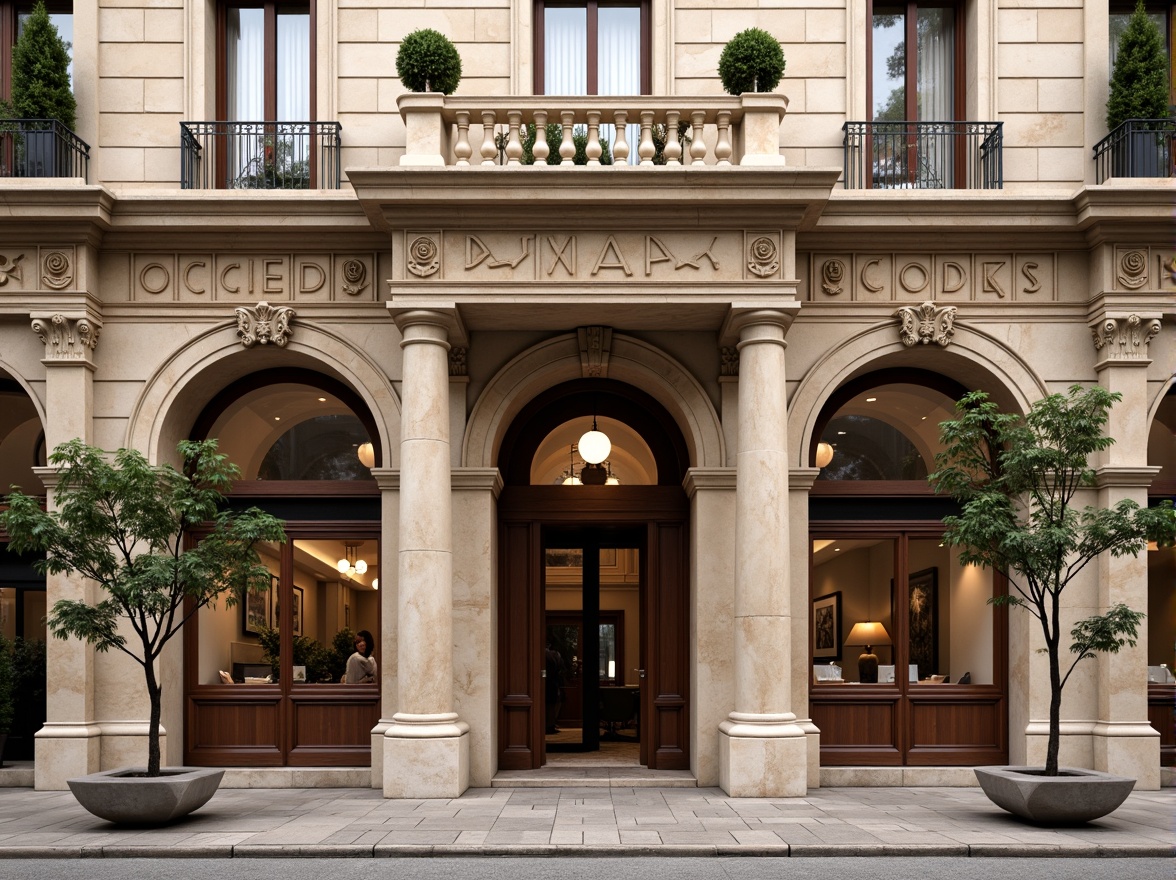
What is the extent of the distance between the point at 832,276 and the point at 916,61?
3.48 m

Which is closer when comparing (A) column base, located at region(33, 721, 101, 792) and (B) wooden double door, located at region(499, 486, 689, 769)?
(A) column base, located at region(33, 721, 101, 792)

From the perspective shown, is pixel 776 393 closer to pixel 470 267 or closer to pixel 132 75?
pixel 470 267

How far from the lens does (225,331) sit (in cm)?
1633

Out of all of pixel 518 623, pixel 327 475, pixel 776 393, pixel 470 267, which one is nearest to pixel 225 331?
pixel 327 475

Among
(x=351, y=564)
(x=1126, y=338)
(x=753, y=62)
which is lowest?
(x=351, y=564)

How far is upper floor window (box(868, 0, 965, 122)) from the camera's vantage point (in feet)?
56.1

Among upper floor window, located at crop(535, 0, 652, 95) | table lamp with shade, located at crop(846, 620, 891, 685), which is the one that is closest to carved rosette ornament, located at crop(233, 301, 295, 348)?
upper floor window, located at crop(535, 0, 652, 95)

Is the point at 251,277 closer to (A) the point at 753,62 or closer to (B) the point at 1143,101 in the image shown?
(A) the point at 753,62

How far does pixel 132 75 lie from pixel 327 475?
19.6 feet

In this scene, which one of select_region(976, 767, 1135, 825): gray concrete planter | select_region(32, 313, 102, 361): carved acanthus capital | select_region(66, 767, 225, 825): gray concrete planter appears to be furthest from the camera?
select_region(32, 313, 102, 361): carved acanthus capital

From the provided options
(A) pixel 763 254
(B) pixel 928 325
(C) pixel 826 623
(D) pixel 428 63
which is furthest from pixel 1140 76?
(D) pixel 428 63

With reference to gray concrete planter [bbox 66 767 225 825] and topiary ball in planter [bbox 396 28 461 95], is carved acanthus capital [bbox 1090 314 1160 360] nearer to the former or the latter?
topiary ball in planter [bbox 396 28 461 95]

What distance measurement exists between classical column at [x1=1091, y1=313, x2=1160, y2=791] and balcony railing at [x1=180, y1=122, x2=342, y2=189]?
10429mm

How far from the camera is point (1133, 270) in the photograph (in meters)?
15.9
